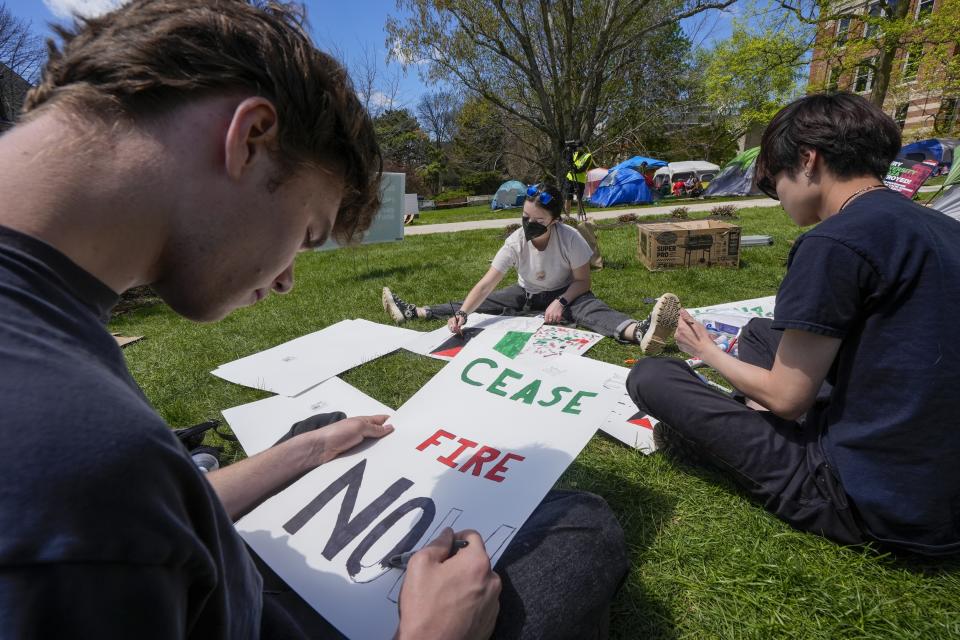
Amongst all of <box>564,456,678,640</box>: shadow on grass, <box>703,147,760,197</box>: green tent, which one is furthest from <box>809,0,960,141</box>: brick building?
<box>564,456,678,640</box>: shadow on grass

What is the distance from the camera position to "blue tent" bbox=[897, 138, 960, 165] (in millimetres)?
13492

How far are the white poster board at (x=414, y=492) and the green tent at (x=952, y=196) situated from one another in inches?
218

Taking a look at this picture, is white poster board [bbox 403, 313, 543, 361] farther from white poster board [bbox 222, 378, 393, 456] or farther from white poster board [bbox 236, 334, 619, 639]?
white poster board [bbox 236, 334, 619, 639]

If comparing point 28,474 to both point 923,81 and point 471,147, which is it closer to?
point 923,81

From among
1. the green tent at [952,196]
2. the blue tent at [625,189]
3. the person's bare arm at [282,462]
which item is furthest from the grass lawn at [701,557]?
the blue tent at [625,189]

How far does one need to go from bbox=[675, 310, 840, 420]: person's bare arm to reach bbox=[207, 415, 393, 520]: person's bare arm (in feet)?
3.69

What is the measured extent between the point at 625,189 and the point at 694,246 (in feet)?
40.8

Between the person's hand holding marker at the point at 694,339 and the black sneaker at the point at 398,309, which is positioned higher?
the person's hand holding marker at the point at 694,339

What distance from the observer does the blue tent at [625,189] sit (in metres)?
16.2

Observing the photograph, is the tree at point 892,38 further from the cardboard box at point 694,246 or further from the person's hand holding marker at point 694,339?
the person's hand holding marker at point 694,339

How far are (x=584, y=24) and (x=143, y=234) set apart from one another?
10.5m

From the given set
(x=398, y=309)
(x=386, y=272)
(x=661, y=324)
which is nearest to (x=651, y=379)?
(x=661, y=324)

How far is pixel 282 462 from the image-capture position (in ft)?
4.17

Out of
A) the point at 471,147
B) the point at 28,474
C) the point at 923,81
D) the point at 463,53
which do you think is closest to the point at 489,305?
the point at 28,474
